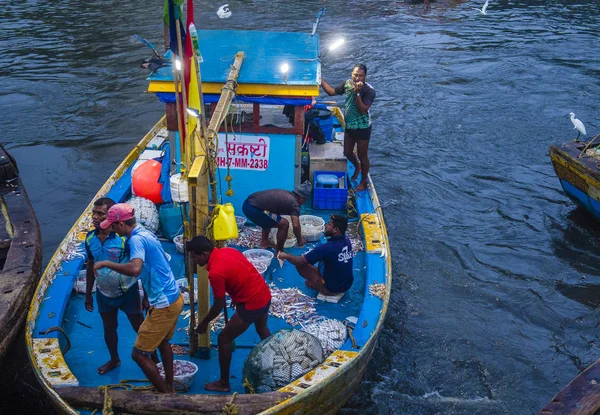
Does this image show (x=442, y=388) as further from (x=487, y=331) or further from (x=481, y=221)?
(x=481, y=221)

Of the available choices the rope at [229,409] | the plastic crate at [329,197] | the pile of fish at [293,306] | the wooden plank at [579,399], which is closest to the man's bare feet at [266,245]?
the pile of fish at [293,306]

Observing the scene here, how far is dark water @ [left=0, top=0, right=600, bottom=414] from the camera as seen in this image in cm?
776

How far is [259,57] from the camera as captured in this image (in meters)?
8.43

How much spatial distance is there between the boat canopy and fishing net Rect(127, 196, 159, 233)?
146 cm

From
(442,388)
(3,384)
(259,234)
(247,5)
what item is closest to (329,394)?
(442,388)

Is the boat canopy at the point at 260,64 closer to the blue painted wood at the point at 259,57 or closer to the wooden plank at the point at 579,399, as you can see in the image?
the blue painted wood at the point at 259,57

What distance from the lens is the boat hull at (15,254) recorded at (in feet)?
20.4

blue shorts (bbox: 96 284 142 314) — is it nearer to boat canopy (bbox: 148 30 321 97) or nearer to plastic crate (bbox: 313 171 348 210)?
boat canopy (bbox: 148 30 321 97)

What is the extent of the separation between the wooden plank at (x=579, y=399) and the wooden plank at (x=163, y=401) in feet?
7.34

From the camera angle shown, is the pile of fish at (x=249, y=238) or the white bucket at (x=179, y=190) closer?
the white bucket at (x=179, y=190)

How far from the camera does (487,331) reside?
328 inches

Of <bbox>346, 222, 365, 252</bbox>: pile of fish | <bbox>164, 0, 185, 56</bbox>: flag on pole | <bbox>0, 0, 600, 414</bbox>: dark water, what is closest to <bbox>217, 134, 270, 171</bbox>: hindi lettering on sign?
<bbox>346, 222, 365, 252</bbox>: pile of fish

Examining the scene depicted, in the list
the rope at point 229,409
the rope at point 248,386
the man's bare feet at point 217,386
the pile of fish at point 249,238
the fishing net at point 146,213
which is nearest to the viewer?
the rope at point 229,409

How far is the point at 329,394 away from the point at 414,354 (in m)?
2.66
